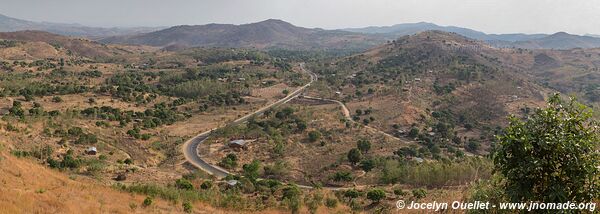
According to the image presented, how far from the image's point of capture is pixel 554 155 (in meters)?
10.2

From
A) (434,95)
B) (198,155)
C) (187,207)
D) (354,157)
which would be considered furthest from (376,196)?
(434,95)

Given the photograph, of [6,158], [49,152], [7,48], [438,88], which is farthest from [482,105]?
[7,48]

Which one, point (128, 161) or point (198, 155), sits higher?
point (128, 161)

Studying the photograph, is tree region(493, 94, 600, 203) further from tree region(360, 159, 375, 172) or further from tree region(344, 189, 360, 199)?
tree region(360, 159, 375, 172)

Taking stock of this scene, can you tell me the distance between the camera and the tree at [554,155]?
999cm

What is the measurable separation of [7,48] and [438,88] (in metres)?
163

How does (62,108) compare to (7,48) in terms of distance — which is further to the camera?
(7,48)

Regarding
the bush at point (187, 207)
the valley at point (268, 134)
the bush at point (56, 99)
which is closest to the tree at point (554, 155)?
the valley at point (268, 134)

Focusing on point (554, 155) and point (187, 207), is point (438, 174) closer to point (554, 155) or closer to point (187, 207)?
point (187, 207)

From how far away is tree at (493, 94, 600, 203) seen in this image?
9992 millimetres

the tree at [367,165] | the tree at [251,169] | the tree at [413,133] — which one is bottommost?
the tree at [413,133]

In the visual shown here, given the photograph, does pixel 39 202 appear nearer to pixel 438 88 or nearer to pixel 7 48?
pixel 438 88

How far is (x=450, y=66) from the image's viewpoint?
5679 inches

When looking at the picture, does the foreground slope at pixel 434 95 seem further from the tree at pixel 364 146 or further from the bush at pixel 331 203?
the bush at pixel 331 203
